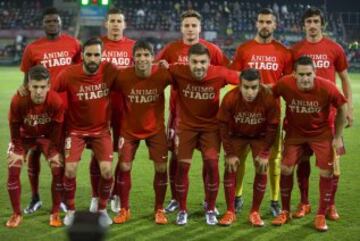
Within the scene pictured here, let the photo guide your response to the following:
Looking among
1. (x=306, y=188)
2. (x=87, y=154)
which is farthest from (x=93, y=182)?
(x=87, y=154)

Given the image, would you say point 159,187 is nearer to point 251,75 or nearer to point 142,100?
point 142,100

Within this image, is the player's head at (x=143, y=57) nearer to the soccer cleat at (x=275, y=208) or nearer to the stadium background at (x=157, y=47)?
the stadium background at (x=157, y=47)

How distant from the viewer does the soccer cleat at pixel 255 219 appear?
5.15 m

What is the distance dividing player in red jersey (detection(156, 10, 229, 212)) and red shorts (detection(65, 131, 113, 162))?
2.49 feet

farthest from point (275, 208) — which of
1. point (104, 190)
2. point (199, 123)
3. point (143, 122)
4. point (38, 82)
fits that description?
point (38, 82)

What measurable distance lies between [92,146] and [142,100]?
664mm

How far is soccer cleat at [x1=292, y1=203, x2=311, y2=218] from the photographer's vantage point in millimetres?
5473

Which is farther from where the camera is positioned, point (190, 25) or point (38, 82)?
point (190, 25)

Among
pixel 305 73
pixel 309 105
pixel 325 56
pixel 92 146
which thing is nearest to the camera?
pixel 305 73

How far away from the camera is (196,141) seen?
213 inches

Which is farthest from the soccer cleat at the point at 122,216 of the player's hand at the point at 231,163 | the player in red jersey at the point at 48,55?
the player's hand at the point at 231,163

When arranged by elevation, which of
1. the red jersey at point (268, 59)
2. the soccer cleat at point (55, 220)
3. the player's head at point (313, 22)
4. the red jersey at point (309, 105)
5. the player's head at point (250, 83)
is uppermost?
the player's head at point (313, 22)

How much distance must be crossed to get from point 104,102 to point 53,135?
57cm

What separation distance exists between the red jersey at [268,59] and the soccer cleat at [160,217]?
1.65 metres
